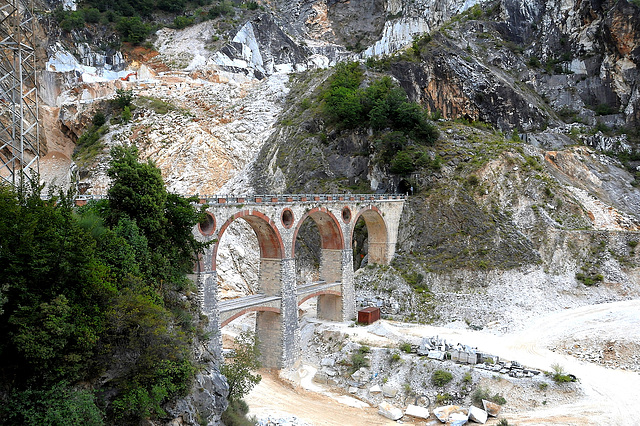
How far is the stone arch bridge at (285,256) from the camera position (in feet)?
101

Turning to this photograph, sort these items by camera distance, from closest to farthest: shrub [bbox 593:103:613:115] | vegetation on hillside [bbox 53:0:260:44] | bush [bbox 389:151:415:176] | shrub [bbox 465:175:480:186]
A: shrub [bbox 465:175:480:186], bush [bbox 389:151:415:176], shrub [bbox 593:103:613:115], vegetation on hillside [bbox 53:0:260:44]

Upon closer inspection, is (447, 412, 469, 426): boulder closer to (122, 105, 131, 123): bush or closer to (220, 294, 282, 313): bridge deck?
(220, 294, 282, 313): bridge deck

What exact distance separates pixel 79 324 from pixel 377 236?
3646 cm

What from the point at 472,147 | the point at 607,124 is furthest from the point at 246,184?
the point at 607,124

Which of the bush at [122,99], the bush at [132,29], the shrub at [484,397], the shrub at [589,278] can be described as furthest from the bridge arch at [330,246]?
the bush at [132,29]

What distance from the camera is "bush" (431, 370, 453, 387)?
31375 mm

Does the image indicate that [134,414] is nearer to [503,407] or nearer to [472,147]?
[503,407]

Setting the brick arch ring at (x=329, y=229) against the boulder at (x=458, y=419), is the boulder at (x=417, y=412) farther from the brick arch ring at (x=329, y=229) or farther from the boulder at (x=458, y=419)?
the brick arch ring at (x=329, y=229)

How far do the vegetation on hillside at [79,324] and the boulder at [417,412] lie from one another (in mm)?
14990

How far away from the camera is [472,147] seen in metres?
56.2

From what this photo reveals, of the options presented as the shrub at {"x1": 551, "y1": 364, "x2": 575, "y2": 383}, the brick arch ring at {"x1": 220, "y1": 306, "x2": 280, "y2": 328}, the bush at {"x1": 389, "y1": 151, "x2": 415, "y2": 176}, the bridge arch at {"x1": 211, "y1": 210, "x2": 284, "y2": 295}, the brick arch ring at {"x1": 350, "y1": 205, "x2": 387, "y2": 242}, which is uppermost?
the bush at {"x1": 389, "y1": 151, "x2": 415, "y2": 176}

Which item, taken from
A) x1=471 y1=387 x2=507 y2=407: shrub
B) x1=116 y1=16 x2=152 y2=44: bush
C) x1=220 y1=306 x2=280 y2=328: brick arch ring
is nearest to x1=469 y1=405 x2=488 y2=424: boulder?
x1=471 y1=387 x2=507 y2=407: shrub

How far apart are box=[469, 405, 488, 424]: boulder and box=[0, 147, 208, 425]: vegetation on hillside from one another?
1692cm

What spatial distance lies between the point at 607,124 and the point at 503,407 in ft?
187
